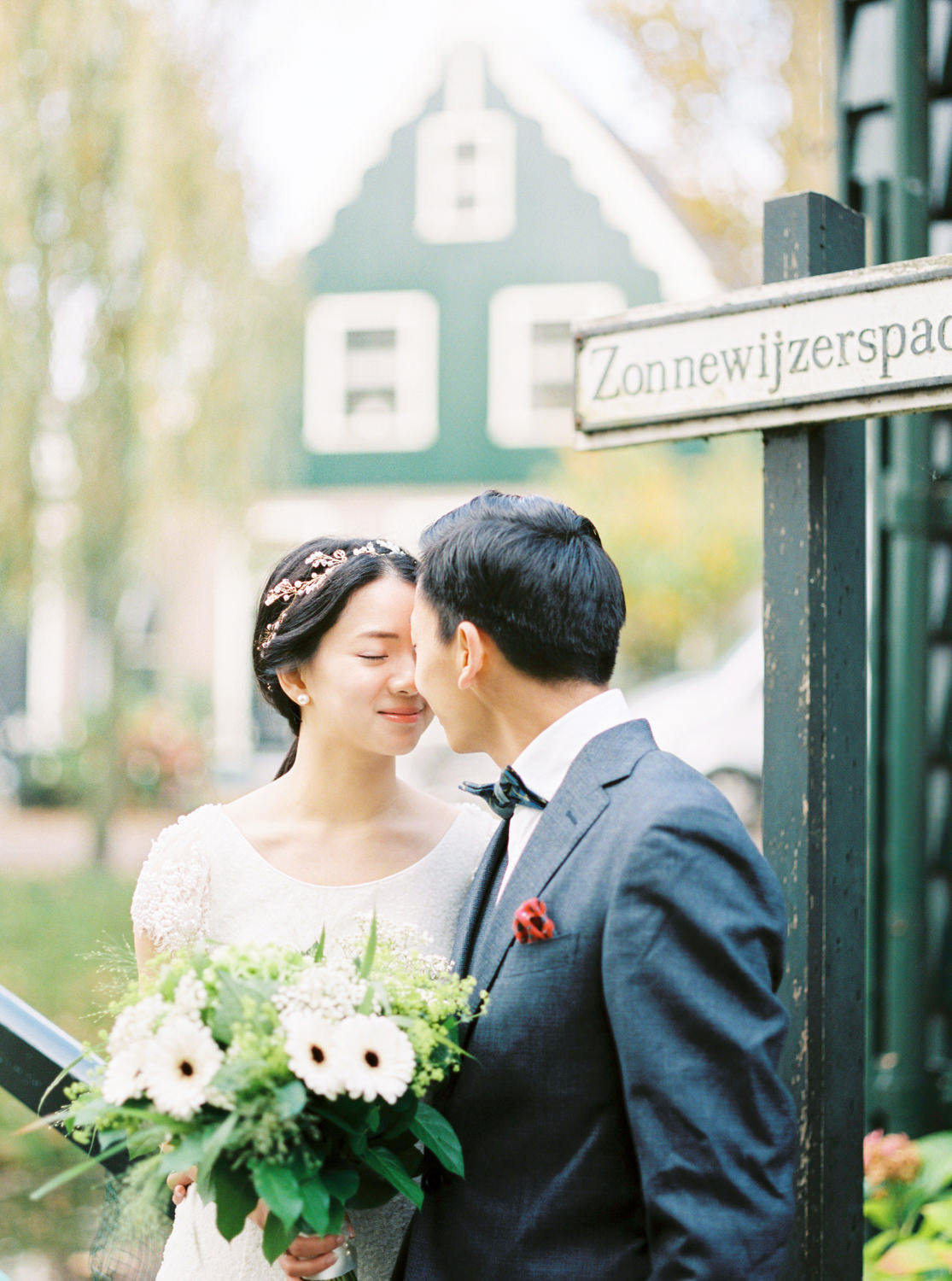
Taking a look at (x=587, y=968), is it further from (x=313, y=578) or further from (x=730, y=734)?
(x=730, y=734)

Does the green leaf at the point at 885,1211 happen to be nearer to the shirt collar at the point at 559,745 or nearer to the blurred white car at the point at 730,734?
the shirt collar at the point at 559,745

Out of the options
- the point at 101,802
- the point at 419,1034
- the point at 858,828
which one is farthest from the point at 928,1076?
the point at 101,802

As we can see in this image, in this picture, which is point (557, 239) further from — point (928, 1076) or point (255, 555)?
point (928, 1076)

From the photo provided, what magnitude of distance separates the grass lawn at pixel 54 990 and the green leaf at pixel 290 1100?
0.41m

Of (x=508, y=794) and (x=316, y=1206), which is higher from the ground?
(x=508, y=794)

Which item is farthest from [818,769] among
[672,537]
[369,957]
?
[672,537]

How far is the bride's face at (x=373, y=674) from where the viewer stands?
2203 millimetres

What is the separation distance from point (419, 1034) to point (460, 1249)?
1.18 ft

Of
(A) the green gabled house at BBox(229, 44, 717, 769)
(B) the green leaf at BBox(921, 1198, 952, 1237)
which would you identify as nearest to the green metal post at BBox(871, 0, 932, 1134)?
(B) the green leaf at BBox(921, 1198, 952, 1237)

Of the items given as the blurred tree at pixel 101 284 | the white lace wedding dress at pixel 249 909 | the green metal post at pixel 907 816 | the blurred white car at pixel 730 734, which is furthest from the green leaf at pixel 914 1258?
the blurred tree at pixel 101 284

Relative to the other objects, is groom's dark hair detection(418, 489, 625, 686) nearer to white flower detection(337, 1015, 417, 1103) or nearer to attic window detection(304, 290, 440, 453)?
white flower detection(337, 1015, 417, 1103)

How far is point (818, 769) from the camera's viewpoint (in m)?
2.00

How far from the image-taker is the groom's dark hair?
178cm

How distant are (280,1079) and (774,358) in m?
1.29
